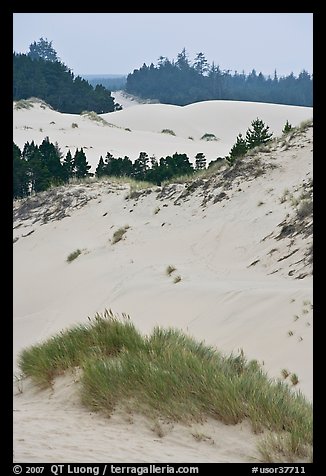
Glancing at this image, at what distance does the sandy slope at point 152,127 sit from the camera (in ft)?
128

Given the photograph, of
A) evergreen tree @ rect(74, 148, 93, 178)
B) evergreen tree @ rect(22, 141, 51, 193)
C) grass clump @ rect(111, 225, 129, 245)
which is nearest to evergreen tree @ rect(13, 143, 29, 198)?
evergreen tree @ rect(22, 141, 51, 193)

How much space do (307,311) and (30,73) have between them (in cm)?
5492

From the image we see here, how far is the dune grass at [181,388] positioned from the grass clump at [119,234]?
1024 cm

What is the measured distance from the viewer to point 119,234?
53.3 feet

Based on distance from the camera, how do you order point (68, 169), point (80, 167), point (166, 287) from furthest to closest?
1. point (68, 169)
2. point (80, 167)
3. point (166, 287)

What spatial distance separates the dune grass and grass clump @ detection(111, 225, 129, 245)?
10.2 metres

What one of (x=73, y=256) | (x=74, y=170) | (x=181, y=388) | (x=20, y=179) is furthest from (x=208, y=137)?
(x=181, y=388)

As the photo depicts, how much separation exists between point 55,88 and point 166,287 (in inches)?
2097

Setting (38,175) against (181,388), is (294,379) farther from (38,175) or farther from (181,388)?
(38,175)

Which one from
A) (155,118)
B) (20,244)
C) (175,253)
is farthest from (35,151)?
(155,118)

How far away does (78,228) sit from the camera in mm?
18234

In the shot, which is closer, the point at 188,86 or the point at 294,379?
the point at 294,379

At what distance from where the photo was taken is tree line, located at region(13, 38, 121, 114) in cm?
5634

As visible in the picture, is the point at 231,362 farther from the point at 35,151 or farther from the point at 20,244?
the point at 35,151
